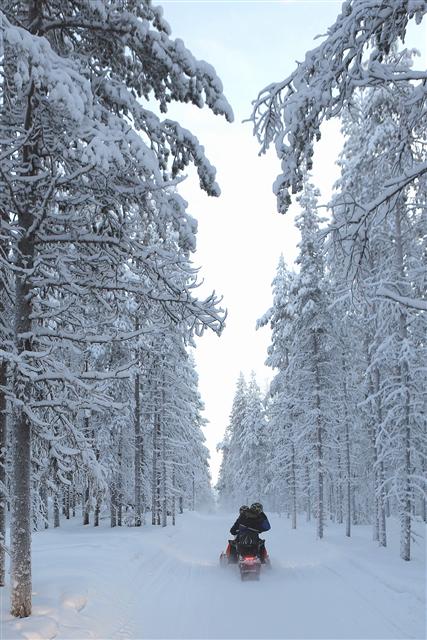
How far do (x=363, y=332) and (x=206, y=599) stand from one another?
1816cm

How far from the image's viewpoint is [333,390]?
25922 millimetres

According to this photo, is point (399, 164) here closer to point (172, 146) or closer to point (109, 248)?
point (172, 146)

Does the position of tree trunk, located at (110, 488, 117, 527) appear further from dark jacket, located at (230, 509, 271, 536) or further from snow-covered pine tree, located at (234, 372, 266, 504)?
snow-covered pine tree, located at (234, 372, 266, 504)

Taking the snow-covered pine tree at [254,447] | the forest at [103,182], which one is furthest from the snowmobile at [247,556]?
the snow-covered pine tree at [254,447]

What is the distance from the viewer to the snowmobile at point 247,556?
460 inches

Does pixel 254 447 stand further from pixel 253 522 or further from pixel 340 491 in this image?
pixel 253 522

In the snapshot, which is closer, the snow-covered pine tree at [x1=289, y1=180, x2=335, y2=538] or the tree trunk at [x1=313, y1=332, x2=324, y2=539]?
the tree trunk at [x1=313, y1=332, x2=324, y2=539]

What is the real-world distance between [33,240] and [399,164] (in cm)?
556

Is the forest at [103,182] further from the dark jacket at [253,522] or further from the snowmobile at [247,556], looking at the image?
the dark jacket at [253,522]

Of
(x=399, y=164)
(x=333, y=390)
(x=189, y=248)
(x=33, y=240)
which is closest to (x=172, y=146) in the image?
(x=189, y=248)

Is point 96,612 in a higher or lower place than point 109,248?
lower

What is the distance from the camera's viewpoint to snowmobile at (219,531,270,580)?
38.3ft

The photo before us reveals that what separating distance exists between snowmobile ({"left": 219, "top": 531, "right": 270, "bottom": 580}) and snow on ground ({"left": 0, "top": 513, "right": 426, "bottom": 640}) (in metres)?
0.32

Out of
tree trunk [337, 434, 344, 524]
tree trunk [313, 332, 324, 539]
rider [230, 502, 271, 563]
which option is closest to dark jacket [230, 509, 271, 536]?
rider [230, 502, 271, 563]
